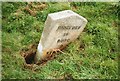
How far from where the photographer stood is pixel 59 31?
3.58 meters

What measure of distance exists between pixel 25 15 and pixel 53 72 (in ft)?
3.81

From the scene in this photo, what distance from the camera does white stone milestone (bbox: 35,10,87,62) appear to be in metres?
3.42

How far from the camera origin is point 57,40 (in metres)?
3.69

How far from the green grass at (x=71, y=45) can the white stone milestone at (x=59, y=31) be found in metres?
0.14

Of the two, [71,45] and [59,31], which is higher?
[59,31]

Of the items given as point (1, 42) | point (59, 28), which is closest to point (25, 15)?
point (1, 42)

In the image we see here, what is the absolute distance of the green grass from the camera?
359cm

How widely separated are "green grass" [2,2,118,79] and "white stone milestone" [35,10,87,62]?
0.14m

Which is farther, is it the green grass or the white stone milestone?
the green grass

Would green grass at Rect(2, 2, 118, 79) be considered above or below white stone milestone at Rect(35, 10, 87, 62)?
below

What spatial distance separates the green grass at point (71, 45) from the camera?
141 inches

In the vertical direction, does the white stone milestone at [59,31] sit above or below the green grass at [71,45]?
above

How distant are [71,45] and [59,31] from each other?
17.0 inches

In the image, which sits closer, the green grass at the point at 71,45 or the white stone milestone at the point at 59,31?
the white stone milestone at the point at 59,31
